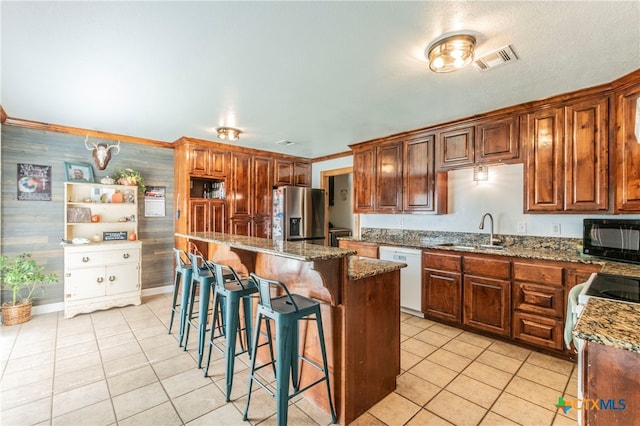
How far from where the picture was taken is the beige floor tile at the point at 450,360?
8.08ft

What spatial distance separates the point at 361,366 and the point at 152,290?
3860 mm

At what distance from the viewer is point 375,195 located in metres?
4.30

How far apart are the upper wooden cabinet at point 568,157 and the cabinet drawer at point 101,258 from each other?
4798 millimetres

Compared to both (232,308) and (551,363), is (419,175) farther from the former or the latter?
(232,308)

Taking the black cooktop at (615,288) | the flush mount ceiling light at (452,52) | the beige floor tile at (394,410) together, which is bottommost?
the beige floor tile at (394,410)

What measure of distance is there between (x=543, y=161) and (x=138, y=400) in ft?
12.8

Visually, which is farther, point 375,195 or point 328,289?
point 375,195

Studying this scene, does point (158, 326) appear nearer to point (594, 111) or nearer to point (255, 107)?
point (255, 107)

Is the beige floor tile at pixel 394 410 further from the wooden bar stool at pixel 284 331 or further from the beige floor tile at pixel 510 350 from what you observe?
the beige floor tile at pixel 510 350

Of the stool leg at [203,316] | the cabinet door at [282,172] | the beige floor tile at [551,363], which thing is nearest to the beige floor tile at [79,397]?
the stool leg at [203,316]

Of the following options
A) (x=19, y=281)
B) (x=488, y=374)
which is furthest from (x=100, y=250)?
(x=488, y=374)

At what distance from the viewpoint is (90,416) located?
73.0 inches

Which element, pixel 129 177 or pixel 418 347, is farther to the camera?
pixel 129 177

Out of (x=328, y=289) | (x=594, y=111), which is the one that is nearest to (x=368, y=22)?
(x=328, y=289)
